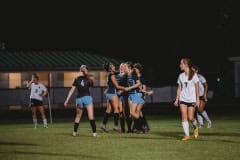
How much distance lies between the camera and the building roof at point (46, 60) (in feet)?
182

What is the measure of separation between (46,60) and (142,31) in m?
16.3

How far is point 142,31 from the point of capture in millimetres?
71125

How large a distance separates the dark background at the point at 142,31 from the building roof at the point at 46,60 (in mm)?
11477

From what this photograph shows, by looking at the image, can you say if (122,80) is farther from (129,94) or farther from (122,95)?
(122,95)

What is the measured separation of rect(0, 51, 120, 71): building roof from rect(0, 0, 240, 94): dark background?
11.5m

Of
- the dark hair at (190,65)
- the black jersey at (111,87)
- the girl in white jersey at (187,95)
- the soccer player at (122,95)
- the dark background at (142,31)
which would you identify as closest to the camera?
the dark hair at (190,65)

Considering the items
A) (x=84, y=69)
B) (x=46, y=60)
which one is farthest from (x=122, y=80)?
(x=46, y=60)

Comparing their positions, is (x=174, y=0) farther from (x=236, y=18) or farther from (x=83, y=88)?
(x=83, y=88)

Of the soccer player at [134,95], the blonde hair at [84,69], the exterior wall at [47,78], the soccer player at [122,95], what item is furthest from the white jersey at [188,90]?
the exterior wall at [47,78]

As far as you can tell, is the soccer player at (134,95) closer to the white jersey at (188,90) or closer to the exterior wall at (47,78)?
the white jersey at (188,90)

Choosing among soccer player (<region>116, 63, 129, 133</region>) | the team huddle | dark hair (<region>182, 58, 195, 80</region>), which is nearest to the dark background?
the team huddle

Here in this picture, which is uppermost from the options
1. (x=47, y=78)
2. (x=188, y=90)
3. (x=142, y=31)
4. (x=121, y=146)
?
(x=142, y=31)

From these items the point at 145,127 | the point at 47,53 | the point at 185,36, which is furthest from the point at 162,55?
the point at 145,127

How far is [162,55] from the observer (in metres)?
75.0
